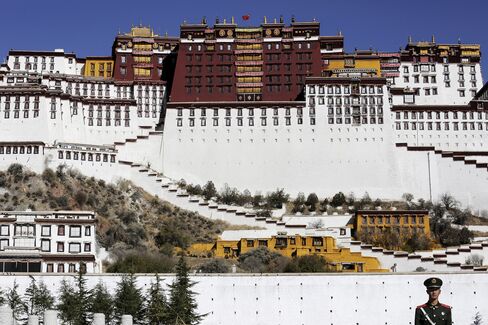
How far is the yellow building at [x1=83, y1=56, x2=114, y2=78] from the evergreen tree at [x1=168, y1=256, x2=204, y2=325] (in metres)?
49.3

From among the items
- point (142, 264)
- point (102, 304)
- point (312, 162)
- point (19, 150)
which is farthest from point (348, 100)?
point (102, 304)

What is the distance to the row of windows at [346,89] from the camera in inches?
3415

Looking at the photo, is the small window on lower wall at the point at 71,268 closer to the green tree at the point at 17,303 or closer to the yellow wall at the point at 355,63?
the green tree at the point at 17,303

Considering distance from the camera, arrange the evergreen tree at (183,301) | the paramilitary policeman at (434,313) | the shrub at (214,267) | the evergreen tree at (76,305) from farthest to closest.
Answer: the shrub at (214,267) < the evergreen tree at (76,305) < the evergreen tree at (183,301) < the paramilitary policeman at (434,313)

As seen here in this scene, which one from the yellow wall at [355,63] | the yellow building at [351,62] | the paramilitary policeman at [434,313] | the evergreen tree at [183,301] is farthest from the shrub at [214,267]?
the paramilitary policeman at [434,313]

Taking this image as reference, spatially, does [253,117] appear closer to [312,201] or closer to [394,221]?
[312,201]

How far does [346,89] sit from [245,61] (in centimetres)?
1166

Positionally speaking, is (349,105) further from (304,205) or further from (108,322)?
(108,322)

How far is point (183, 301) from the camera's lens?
46.2 meters

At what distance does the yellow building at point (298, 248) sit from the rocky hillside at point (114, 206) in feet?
12.5

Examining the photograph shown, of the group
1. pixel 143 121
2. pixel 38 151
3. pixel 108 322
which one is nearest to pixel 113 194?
pixel 38 151

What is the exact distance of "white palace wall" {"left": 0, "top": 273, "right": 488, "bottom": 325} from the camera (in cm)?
5238

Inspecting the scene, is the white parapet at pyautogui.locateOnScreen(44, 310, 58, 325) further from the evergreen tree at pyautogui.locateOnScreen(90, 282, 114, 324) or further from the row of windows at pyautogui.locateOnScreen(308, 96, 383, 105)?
the row of windows at pyautogui.locateOnScreen(308, 96, 383, 105)

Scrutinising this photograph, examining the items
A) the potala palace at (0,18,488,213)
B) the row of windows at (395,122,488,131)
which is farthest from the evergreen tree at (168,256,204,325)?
the row of windows at (395,122,488,131)
